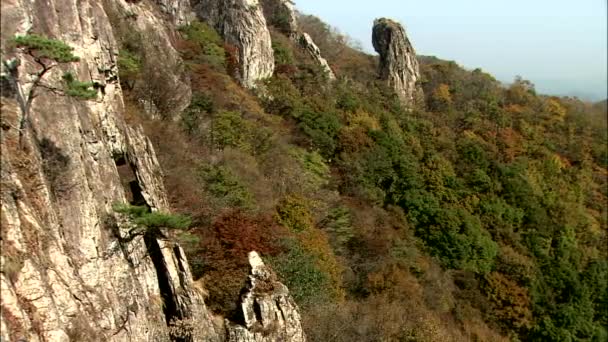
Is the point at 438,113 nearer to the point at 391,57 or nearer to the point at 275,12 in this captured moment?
the point at 391,57

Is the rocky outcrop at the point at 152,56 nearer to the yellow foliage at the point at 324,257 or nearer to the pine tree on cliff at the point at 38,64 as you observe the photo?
the yellow foliage at the point at 324,257

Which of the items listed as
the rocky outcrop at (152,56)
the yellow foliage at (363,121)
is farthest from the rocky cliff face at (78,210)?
the yellow foliage at (363,121)

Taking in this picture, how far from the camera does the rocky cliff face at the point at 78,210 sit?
35.4 feet

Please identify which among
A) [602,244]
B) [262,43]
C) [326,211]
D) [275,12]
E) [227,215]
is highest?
[275,12]

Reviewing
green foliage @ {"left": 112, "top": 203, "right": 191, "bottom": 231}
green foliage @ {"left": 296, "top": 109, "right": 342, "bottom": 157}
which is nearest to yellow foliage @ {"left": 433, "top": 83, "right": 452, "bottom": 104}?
green foliage @ {"left": 296, "top": 109, "right": 342, "bottom": 157}

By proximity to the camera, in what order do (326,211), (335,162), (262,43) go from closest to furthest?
(326,211), (335,162), (262,43)

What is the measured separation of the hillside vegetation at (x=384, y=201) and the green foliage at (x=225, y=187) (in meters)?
0.08

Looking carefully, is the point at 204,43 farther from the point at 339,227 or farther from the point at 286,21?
the point at 339,227

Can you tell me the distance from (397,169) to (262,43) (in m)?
14.7

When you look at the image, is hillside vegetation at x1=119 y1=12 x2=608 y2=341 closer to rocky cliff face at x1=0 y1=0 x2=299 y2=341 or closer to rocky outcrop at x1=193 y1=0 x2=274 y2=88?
rocky outcrop at x1=193 y1=0 x2=274 y2=88

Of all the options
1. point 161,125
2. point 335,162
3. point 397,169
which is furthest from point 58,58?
point 397,169

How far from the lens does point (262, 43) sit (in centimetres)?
4262

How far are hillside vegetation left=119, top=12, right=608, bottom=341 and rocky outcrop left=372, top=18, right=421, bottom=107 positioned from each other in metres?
2.39

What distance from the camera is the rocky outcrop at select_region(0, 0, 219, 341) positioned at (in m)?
10.8
